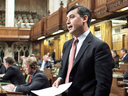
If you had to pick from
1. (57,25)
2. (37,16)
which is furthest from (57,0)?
(57,25)

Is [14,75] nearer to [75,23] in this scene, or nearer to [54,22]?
[75,23]

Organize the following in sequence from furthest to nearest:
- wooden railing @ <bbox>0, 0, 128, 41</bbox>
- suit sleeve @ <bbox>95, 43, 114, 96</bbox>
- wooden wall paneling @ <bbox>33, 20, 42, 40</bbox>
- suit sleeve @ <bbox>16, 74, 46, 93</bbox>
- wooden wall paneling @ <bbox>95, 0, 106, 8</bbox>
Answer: wooden wall paneling @ <bbox>33, 20, 42, 40</bbox>, wooden wall paneling @ <bbox>95, 0, 106, 8</bbox>, wooden railing @ <bbox>0, 0, 128, 41</bbox>, suit sleeve @ <bbox>16, 74, 46, 93</bbox>, suit sleeve @ <bbox>95, 43, 114, 96</bbox>

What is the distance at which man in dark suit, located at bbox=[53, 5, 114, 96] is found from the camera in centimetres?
157

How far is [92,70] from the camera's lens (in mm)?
1638

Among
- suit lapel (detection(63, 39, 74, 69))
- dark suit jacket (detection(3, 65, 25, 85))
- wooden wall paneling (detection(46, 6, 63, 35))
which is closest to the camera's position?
suit lapel (detection(63, 39, 74, 69))

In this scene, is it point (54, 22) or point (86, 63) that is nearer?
point (86, 63)

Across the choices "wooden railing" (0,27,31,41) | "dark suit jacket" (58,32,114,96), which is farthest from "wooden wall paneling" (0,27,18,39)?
"dark suit jacket" (58,32,114,96)

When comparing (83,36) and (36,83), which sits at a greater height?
(83,36)

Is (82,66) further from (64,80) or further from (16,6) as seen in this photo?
(16,6)

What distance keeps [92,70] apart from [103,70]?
0.10 m

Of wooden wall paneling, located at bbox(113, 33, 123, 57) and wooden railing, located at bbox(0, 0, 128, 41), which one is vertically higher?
wooden railing, located at bbox(0, 0, 128, 41)

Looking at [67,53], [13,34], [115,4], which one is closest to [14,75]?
[67,53]

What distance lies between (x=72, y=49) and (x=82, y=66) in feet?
0.69

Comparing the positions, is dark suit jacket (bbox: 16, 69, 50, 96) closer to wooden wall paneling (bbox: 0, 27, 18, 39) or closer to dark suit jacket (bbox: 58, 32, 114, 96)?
dark suit jacket (bbox: 58, 32, 114, 96)
